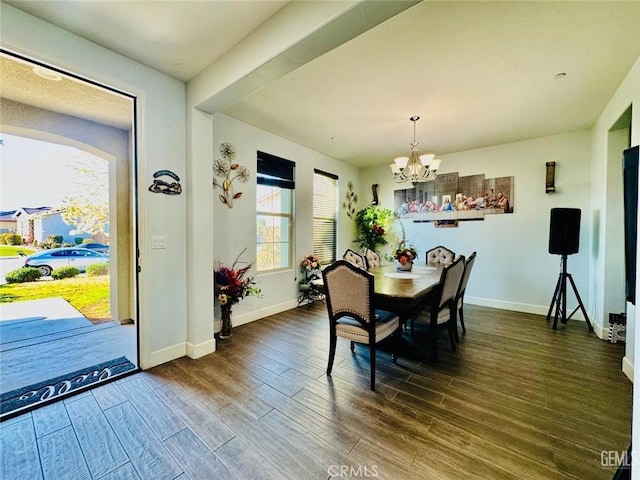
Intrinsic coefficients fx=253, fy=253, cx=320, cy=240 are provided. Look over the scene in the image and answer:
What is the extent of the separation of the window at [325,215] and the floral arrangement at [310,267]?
0.37m

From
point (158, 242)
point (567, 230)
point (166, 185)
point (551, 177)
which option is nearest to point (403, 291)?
point (158, 242)

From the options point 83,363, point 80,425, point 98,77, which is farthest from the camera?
point 83,363

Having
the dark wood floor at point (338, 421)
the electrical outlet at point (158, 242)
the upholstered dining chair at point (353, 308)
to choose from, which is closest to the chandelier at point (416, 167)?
the upholstered dining chair at point (353, 308)

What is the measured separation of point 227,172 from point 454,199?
12.8 feet

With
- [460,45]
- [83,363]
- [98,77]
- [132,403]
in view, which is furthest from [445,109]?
[83,363]

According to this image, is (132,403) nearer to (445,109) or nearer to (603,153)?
(445,109)

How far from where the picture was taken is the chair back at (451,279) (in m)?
2.36

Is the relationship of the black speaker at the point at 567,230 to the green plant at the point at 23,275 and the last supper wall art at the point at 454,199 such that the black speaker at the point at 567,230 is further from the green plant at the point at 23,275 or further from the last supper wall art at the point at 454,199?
the green plant at the point at 23,275

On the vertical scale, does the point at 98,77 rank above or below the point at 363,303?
above

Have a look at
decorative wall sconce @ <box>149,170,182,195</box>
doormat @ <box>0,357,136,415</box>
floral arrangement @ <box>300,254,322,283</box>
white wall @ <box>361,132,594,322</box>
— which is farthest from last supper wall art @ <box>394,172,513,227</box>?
doormat @ <box>0,357,136,415</box>

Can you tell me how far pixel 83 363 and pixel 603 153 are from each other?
20.1 ft

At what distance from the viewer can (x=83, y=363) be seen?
2424 millimetres

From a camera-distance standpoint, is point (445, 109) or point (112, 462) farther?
point (445, 109)

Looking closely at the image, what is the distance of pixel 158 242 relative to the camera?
93.5 inches
